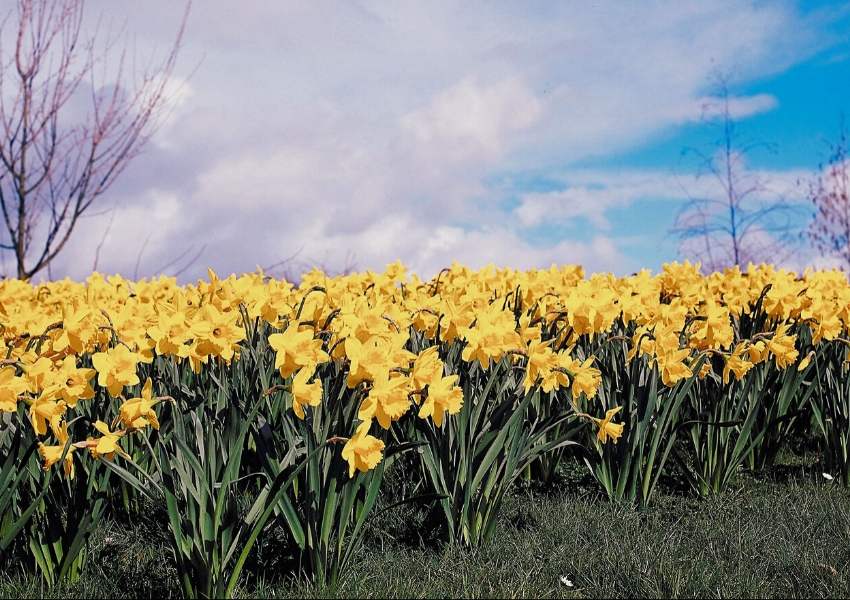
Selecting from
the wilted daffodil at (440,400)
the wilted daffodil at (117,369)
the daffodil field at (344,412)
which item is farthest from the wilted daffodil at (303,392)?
the wilted daffodil at (117,369)

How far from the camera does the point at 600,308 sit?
3877mm

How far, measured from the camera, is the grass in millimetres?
3074

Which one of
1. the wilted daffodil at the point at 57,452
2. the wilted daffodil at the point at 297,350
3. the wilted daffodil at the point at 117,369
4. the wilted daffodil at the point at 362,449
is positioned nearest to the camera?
the wilted daffodil at the point at 362,449

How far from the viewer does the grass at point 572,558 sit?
10.1 feet

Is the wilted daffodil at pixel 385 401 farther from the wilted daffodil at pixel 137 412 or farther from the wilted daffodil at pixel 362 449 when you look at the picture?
the wilted daffodil at pixel 137 412

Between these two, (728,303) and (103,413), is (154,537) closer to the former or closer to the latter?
(103,413)

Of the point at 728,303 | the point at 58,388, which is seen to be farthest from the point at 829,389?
the point at 58,388

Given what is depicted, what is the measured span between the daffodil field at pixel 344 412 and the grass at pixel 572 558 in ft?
0.39

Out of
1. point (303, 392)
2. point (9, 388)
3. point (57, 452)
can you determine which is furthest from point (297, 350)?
point (9, 388)

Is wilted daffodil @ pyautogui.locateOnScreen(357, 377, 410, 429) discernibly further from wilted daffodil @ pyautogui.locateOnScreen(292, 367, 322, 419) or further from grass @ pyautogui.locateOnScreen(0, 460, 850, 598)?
grass @ pyautogui.locateOnScreen(0, 460, 850, 598)

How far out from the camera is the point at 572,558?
334 centimetres

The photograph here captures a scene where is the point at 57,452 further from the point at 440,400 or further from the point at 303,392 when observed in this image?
the point at 440,400

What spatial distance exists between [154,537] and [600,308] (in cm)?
224

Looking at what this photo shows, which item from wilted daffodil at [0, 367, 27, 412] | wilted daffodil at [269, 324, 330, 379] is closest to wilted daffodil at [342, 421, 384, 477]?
wilted daffodil at [269, 324, 330, 379]
